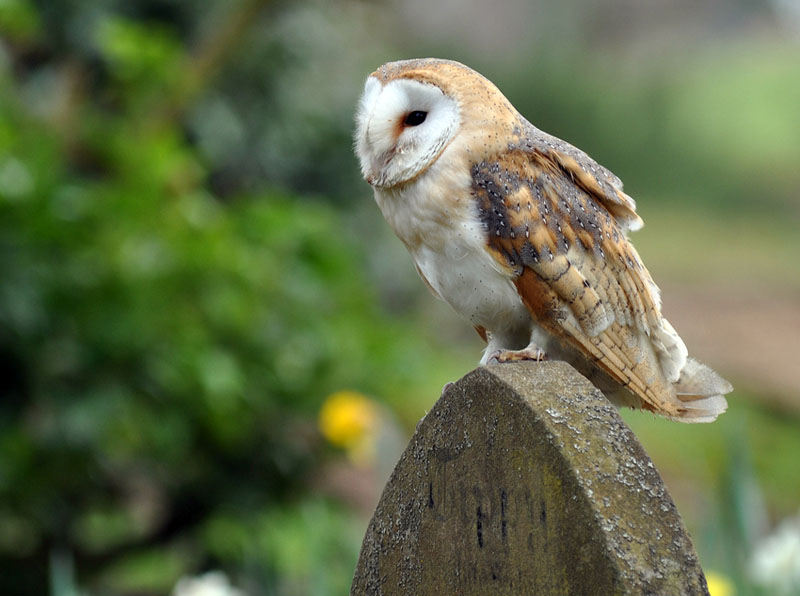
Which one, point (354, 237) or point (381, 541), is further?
point (354, 237)

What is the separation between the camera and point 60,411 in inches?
148

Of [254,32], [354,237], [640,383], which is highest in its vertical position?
[254,32]

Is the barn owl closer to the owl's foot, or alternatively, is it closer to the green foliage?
the owl's foot

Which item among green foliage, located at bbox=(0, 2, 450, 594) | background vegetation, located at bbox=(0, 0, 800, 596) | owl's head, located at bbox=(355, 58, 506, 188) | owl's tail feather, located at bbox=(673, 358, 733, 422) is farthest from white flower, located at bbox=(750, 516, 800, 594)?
owl's head, located at bbox=(355, 58, 506, 188)

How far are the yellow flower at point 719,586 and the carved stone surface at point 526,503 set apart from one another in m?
1.18

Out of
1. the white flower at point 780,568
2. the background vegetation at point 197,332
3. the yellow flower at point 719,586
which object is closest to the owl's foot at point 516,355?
the yellow flower at point 719,586

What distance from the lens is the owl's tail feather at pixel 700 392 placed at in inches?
57.5

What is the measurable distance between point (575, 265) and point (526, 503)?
45cm

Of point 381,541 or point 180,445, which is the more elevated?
point 180,445

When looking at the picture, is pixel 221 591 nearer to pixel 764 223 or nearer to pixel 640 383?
pixel 640 383

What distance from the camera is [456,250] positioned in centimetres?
151

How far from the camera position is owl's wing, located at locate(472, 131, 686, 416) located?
4.83 feet

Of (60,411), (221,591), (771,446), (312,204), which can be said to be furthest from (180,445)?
(771,446)

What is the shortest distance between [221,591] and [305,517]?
154 cm
